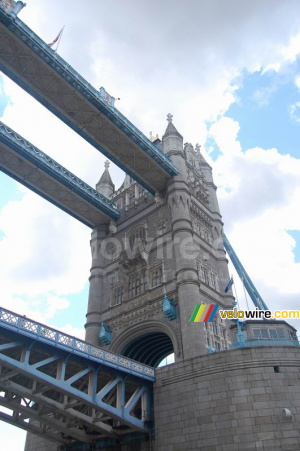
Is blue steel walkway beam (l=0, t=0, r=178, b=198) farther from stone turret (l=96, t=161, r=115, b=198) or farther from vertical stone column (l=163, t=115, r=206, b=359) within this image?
stone turret (l=96, t=161, r=115, b=198)

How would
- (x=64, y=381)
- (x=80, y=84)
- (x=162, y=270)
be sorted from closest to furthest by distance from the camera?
(x=64, y=381) < (x=80, y=84) < (x=162, y=270)

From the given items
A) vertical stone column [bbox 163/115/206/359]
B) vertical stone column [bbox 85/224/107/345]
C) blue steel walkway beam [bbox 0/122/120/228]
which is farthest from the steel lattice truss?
blue steel walkway beam [bbox 0/122/120/228]

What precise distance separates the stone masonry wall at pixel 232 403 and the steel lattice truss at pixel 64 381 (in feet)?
8.12

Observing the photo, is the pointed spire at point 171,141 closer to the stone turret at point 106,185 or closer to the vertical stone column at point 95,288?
the stone turret at point 106,185

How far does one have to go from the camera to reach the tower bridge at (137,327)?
25.6m

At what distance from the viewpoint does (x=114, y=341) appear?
40562 mm

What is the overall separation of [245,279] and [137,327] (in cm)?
1853

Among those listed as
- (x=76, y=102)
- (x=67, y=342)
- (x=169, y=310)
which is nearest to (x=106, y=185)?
(x=76, y=102)

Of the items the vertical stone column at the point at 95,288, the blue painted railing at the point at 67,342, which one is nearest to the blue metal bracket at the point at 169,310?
the blue painted railing at the point at 67,342

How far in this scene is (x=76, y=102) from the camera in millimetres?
39562

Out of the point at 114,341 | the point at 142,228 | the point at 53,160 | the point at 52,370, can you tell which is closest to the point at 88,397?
the point at 52,370

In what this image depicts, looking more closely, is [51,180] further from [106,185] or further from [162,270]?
[162,270]

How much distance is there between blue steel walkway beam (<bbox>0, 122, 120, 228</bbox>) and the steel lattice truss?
67.9ft

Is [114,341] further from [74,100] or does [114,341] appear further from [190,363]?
[74,100]
